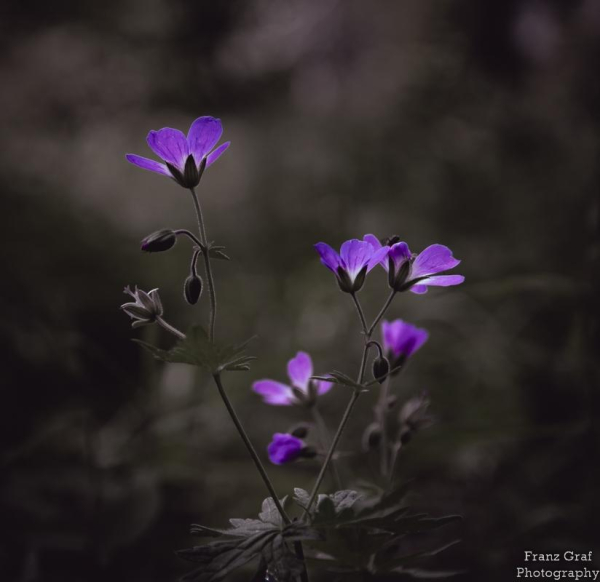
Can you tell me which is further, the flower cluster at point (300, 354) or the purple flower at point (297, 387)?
the purple flower at point (297, 387)

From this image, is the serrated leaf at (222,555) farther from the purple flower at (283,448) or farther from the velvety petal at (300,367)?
the velvety petal at (300,367)

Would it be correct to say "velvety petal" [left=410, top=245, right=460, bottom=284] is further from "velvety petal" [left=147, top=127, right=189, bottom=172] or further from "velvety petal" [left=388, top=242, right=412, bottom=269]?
"velvety petal" [left=147, top=127, right=189, bottom=172]

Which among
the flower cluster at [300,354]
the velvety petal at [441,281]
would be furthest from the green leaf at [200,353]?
the velvety petal at [441,281]

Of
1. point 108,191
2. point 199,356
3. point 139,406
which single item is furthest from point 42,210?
point 199,356

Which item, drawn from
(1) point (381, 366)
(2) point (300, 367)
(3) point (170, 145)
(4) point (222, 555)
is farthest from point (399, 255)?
(4) point (222, 555)

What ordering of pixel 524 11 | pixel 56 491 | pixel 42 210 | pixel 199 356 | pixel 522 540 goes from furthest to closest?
1. pixel 42 210
2. pixel 524 11
3. pixel 56 491
4. pixel 522 540
5. pixel 199 356

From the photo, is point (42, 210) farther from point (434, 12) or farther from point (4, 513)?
point (434, 12)
